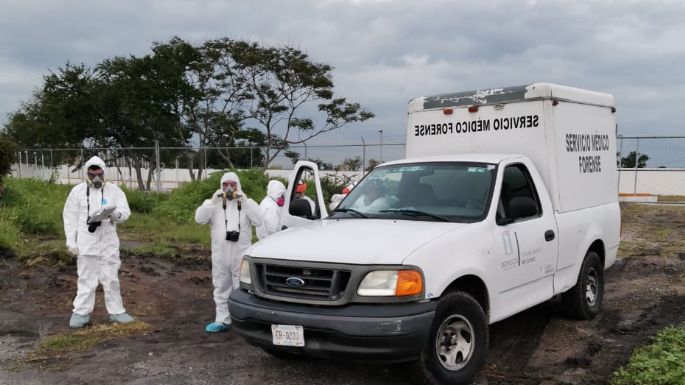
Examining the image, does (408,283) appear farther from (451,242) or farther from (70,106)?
(70,106)

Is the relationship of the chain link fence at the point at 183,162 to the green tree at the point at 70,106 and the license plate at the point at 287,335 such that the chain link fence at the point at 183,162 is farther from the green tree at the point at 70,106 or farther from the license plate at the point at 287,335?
the license plate at the point at 287,335

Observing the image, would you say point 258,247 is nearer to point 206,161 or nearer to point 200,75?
point 206,161

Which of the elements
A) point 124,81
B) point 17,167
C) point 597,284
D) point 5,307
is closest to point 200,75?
point 124,81

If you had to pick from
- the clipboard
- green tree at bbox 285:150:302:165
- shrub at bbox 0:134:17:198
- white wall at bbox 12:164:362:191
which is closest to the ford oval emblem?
the clipboard

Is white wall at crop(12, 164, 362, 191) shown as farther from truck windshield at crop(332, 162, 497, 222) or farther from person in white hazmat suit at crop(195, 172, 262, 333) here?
truck windshield at crop(332, 162, 497, 222)

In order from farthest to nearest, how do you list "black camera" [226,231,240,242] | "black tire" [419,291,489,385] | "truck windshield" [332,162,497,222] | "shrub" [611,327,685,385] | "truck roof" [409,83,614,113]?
"black camera" [226,231,240,242], "truck roof" [409,83,614,113], "truck windshield" [332,162,497,222], "shrub" [611,327,685,385], "black tire" [419,291,489,385]

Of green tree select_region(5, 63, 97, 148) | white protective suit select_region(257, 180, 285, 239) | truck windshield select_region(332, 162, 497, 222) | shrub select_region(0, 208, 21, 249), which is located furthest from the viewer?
green tree select_region(5, 63, 97, 148)

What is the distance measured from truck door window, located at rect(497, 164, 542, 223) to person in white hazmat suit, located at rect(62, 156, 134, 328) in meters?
3.91

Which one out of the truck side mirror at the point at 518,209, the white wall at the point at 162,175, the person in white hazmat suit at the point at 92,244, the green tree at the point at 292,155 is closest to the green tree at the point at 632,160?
the white wall at the point at 162,175

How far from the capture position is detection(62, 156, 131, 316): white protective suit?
6.69 m

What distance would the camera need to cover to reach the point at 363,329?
4121mm

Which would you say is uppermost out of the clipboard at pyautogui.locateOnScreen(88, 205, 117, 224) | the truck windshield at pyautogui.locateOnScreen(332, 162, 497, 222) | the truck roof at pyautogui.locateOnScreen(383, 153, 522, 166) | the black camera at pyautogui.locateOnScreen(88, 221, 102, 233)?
the truck roof at pyautogui.locateOnScreen(383, 153, 522, 166)

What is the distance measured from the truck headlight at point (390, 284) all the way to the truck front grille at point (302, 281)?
142 mm

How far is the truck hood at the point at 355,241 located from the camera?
169 inches
